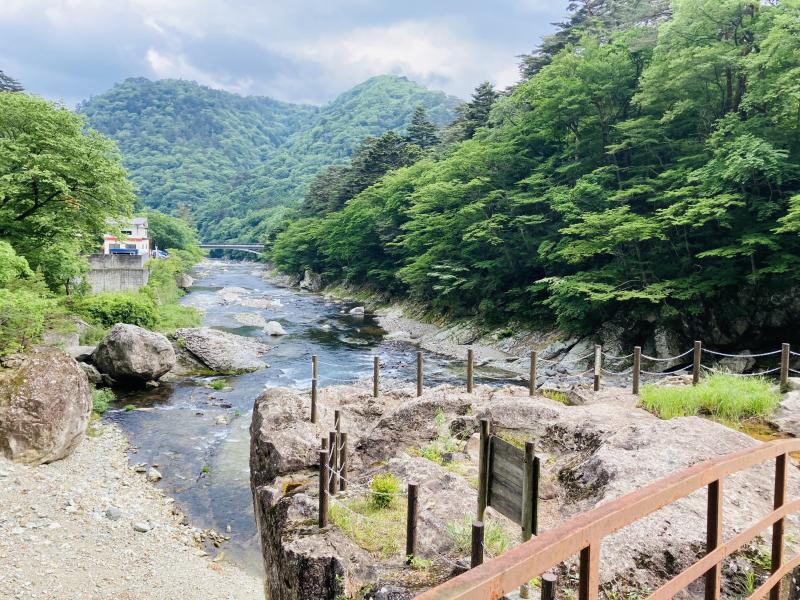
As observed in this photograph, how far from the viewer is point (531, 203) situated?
27219 millimetres

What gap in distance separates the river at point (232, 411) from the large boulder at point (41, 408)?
1822 millimetres

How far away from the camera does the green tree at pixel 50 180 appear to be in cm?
1714

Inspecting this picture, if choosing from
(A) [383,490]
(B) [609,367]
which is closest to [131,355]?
(A) [383,490]

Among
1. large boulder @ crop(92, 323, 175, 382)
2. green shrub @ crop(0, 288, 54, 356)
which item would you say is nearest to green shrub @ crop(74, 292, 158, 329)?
large boulder @ crop(92, 323, 175, 382)

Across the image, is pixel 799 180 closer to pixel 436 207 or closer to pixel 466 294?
pixel 466 294

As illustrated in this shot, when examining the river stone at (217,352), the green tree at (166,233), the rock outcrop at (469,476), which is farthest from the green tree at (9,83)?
the rock outcrop at (469,476)

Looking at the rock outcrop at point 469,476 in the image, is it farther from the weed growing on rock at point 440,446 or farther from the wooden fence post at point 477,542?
the wooden fence post at point 477,542

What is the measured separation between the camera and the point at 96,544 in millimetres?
8648

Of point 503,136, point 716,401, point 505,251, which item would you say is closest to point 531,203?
point 505,251

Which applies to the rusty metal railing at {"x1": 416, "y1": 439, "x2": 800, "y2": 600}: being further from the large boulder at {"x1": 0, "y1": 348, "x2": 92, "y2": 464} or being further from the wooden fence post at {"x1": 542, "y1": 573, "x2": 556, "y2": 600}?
the large boulder at {"x1": 0, "y1": 348, "x2": 92, "y2": 464}

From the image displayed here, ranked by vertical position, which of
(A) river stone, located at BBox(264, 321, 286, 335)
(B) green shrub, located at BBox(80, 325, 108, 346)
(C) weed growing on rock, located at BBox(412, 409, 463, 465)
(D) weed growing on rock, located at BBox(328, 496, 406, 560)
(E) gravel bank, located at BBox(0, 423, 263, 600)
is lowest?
(E) gravel bank, located at BBox(0, 423, 263, 600)

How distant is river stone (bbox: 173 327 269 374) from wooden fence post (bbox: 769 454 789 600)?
66.1 ft

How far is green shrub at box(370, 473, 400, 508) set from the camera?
708cm

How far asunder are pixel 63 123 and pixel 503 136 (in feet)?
73.4
